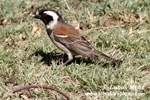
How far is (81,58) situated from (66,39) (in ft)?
1.88

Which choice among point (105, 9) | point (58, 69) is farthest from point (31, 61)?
point (105, 9)

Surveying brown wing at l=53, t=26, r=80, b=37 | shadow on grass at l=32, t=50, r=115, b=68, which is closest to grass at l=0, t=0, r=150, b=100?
shadow on grass at l=32, t=50, r=115, b=68

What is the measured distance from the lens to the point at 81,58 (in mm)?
7836

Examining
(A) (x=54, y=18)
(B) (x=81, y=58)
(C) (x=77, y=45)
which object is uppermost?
(A) (x=54, y=18)

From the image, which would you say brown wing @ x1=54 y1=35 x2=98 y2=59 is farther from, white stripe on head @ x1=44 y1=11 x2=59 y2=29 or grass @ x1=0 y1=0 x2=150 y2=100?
white stripe on head @ x1=44 y1=11 x2=59 y2=29

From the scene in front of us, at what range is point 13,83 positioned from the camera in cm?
653

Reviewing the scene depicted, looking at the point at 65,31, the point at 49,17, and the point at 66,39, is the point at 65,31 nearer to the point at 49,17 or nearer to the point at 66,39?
the point at 66,39

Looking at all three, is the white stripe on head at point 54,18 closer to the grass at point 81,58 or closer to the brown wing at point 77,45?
the brown wing at point 77,45

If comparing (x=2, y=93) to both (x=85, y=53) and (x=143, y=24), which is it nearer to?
(x=85, y=53)

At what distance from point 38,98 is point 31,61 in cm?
146

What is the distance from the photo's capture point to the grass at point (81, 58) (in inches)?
251

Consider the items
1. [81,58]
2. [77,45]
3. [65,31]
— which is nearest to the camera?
[77,45]

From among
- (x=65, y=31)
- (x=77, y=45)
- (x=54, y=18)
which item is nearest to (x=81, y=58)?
(x=77, y=45)

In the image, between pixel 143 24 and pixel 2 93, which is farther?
pixel 143 24
